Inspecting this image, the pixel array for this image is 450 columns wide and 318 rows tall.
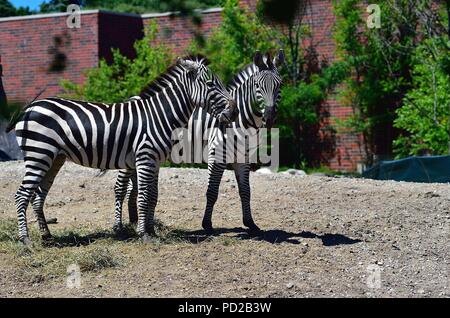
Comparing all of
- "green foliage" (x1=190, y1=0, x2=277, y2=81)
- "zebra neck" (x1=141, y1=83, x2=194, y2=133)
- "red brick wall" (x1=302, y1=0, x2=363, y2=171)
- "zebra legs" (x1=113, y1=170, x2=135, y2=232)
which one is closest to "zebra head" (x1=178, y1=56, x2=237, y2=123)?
"zebra neck" (x1=141, y1=83, x2=194, y2=133)

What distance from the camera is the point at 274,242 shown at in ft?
28.7

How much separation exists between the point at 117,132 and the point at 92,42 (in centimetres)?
1151

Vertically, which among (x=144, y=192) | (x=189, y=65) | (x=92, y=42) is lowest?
(x=144, y=192)

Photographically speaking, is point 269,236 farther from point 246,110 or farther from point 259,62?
point 259,62

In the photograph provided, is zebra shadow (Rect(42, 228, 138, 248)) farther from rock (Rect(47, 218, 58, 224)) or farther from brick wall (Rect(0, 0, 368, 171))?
brick wall (Rect(0, 0, 368, 171))

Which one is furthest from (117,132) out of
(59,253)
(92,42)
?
(92,42)

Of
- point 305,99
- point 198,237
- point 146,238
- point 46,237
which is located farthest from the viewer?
point 305,99

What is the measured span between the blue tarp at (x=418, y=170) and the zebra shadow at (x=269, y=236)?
467cm

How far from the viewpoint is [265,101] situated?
353 inches

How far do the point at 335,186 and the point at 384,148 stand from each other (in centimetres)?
694

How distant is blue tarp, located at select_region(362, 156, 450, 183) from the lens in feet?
43.5

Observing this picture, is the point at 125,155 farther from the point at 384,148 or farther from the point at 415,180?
the point at 384,148
